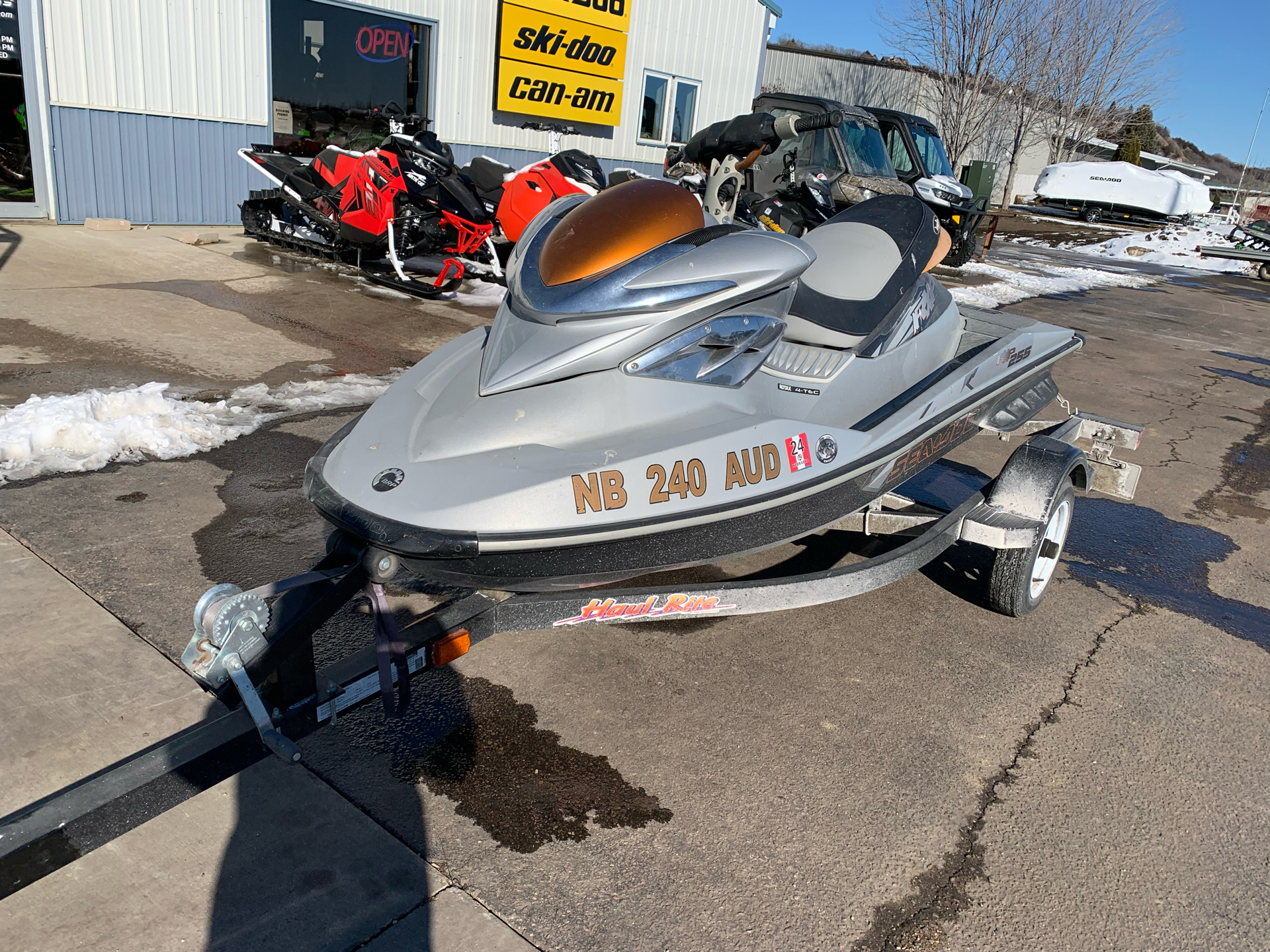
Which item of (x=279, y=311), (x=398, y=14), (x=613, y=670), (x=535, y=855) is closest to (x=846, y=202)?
(x=398, y=14)

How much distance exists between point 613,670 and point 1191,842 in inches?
67.3

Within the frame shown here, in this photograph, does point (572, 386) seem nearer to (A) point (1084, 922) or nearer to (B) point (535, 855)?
(B) point (535, 855)

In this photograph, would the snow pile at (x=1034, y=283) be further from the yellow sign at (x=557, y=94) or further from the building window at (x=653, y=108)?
the yellow sign at (x=557, y=94)

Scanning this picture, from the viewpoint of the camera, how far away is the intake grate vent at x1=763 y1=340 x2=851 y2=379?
124 inches

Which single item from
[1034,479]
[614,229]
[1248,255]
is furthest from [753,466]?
[1248,255]

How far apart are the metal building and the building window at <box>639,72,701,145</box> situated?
0.03m

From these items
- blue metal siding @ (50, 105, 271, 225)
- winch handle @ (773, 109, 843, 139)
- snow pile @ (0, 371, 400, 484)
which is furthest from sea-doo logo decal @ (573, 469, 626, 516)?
blue metal siding @ (50, 105, 271, 225)

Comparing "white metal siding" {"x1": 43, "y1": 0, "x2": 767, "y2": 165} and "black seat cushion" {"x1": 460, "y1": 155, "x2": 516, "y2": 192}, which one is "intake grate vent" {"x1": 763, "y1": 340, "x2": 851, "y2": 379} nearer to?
"black seat cushion" {"x1": 460, "y1": 155, "x2": 516, "y2": 192}

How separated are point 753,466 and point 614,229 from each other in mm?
792

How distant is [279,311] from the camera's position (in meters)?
7.37

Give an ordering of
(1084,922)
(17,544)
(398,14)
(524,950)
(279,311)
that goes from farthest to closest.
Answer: (398,14) → (279,311) → (17,544) → (1084,922) → (524,950)

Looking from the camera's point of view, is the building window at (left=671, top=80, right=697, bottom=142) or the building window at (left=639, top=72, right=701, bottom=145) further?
the building window at (left=671, top=80, right=697, bottom=142)

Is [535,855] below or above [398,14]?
below

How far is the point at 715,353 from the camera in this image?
8.95ft
